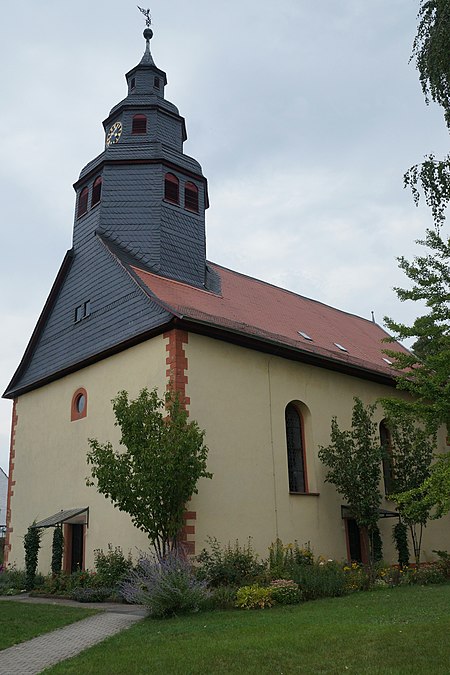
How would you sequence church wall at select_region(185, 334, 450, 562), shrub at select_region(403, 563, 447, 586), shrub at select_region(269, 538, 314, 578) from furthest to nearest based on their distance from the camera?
church wall at select_region(185, 334, 450, 562) < shrub at select_region(403, 563, 447, 586) < shrub at select_region(269, 538, 314, 578)

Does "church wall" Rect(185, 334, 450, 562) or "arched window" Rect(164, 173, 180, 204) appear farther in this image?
"arched window" Rect(164, 173, 180, 204)

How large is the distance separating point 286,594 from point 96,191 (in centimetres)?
1464

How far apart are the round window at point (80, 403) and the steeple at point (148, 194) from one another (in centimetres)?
417

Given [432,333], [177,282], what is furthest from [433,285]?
[177,282]

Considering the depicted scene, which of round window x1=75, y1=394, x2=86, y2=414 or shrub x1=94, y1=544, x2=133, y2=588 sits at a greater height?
round window x1=75, y1=394, x2=86, y2=414

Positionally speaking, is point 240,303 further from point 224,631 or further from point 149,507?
point 224,631

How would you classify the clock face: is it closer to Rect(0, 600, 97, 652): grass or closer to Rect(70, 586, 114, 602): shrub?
Rect(70, 586, 114, 602): shrub

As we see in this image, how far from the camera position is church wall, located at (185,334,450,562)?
624 inches

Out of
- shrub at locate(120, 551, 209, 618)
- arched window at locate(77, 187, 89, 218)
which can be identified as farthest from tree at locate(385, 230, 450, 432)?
arched window at locate(77, 187, 89, 218)

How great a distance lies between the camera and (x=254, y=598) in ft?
39.8

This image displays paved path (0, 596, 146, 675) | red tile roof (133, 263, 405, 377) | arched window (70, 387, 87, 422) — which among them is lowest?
paved path (0, 596, 146, 675)

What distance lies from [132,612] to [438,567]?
8157 millimetres

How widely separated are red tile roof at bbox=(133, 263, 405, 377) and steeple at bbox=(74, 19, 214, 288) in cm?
126

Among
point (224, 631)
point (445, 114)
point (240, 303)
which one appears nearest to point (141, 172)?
point (240, 303)
